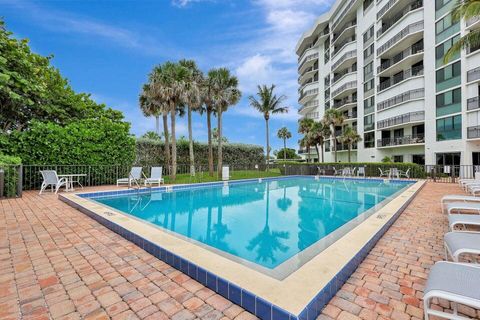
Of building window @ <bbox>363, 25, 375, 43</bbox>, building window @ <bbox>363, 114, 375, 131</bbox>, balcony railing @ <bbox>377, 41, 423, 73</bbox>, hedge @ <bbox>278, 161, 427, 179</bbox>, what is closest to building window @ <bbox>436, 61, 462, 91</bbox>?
balcony railing @ <bbox>377, 41, 423, 73</bbox>

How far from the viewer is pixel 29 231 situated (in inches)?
179

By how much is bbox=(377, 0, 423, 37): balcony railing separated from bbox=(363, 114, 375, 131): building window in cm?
988

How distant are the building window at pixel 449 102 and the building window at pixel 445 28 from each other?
17.1 ft

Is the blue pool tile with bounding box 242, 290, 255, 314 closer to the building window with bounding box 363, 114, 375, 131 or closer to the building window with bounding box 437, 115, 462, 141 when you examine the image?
the building window with bounding box 437, 115, 462, 141

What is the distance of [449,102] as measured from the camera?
22.0 meters

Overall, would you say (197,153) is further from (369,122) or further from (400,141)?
(369,122)

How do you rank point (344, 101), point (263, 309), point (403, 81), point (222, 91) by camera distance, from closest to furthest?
1. point (263, 309)
2. point (222, 91)
3. point (403, 81)
4. point (344, 101)

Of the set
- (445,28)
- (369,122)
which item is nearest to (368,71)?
(369,122)

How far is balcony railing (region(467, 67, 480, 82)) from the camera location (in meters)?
19.6

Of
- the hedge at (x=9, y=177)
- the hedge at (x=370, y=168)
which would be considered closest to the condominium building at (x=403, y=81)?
the hedge at (x=370, y=168)

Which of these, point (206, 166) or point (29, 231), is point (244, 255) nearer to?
point (29, 231)

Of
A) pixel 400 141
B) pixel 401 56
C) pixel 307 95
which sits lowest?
pixel 400 141

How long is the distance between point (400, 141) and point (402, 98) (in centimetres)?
474

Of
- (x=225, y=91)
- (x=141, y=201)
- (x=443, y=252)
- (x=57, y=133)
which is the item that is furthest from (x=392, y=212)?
(x=225, y=91)
